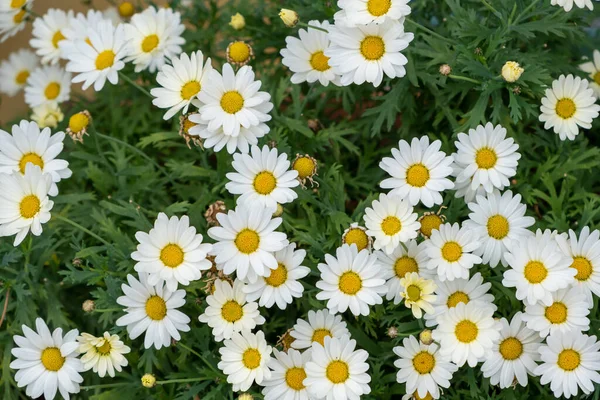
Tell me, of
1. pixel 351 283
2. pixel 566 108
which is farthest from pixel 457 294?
pixel 566 108

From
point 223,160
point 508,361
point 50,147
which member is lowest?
point 508,361

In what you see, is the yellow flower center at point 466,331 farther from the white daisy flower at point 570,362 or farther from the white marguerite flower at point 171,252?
the white marguerite flower at point 171,252

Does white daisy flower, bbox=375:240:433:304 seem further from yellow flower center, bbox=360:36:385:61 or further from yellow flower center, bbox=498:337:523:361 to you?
yellow flower center, bbox=360:36:385:61

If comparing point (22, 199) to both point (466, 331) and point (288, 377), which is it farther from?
point (466, 331)

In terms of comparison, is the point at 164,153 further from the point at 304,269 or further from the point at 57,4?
the point at 57,4

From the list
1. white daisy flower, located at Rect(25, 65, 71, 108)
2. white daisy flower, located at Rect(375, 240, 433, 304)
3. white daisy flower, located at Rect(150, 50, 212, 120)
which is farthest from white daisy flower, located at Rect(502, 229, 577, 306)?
white daisy flower, located at Rect(25, 65, 71, 108)

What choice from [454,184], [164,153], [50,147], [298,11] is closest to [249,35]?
[298,11]
